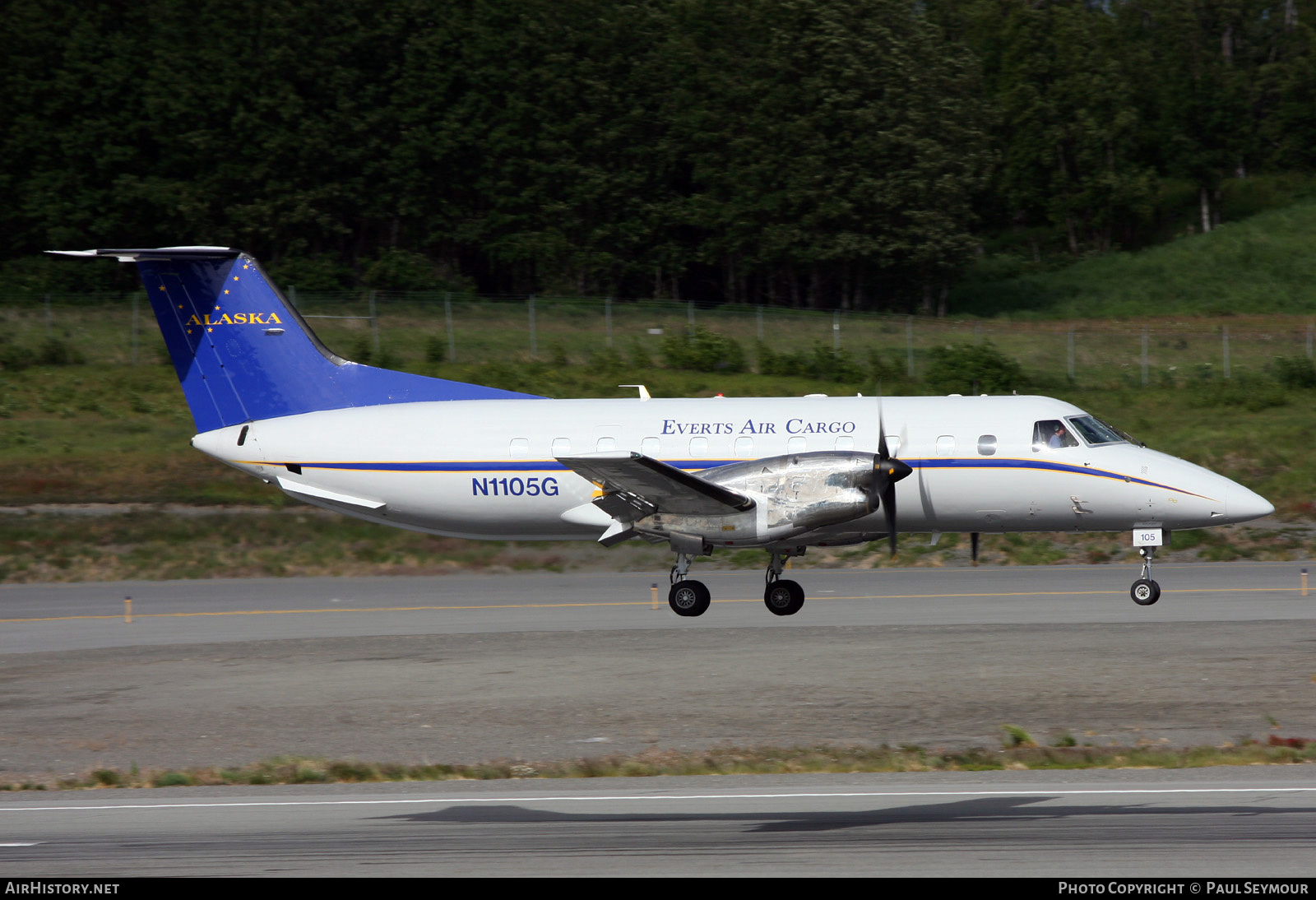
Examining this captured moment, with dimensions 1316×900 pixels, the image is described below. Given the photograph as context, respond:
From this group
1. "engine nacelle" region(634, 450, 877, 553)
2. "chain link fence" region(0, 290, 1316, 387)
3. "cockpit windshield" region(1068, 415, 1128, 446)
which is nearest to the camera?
"engine nacelle" region(634, 450, 877, 553)

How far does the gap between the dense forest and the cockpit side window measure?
40.9 metres

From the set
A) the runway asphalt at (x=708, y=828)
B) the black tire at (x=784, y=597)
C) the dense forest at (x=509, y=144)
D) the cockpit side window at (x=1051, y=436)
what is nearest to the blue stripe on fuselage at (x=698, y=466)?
the cockpit side window at (x=1051, y=436)

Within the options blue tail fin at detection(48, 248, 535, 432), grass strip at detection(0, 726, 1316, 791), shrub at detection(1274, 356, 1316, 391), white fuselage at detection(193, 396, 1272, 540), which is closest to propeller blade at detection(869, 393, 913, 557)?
white fuselage at detection(193, 396, 1272, 540)

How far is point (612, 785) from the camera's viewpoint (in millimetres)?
21719

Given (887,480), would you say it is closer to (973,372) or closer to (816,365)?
(973,372)

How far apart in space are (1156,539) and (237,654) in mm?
20172

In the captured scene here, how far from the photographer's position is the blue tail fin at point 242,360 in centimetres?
2547

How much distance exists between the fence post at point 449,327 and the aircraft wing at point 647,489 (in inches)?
1160

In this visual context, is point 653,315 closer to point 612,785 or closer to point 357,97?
point 357,97

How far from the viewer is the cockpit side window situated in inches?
899

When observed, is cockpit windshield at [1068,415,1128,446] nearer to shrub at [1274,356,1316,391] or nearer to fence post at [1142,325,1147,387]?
fence post at [1142,325,1147,387]

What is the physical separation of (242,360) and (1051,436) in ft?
47.8

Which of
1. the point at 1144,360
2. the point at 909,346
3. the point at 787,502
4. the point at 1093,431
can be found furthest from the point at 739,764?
the point at 1144,360

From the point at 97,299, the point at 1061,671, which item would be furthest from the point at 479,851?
the point at 97,299
